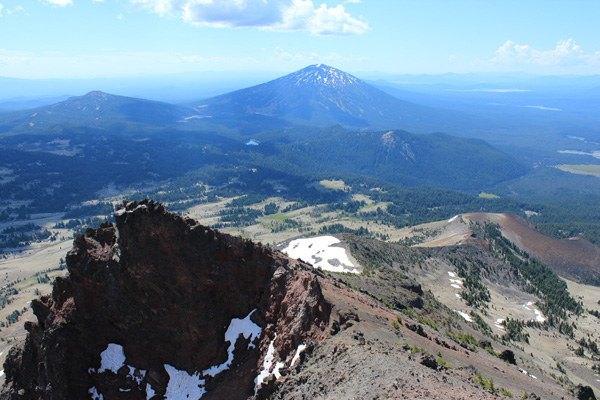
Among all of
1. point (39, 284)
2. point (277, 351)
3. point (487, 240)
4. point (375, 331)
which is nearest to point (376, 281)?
point (375, 331)

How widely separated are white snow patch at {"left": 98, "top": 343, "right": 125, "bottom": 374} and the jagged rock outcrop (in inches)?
3.0

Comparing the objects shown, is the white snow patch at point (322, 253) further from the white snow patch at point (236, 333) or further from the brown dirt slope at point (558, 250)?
the brown dirt slope at point (558, 250)

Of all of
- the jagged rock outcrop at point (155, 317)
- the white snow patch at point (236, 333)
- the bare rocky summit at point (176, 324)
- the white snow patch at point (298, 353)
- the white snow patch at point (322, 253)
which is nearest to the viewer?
the white snow patch at point (298, 353)

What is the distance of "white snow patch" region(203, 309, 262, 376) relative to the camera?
30.2 m

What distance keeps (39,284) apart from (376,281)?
112 metres

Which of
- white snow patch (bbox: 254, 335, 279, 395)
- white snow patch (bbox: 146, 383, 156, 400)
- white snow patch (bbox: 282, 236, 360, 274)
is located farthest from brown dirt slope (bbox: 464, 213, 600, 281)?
white snow patch (bbox: 146, 383, 156, 400)

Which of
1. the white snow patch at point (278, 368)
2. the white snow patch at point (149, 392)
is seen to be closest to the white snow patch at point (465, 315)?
the white snow patch at point (278, 368)

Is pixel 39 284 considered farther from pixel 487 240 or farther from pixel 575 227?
pixel 575 227

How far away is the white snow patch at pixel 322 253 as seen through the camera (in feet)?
258

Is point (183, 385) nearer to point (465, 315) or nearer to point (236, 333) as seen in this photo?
point (236, 333)

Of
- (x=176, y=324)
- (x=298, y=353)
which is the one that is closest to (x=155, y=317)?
(x=176, y=324)

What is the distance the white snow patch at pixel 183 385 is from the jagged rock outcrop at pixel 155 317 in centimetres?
8

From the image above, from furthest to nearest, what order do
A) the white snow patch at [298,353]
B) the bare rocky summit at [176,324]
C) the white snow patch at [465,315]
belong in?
1. the white snow patch at [465,315]
2. the bare rocky summit at [176,324]
3. the white snow patch at [298,353]

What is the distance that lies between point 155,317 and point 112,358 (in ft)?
15.1
